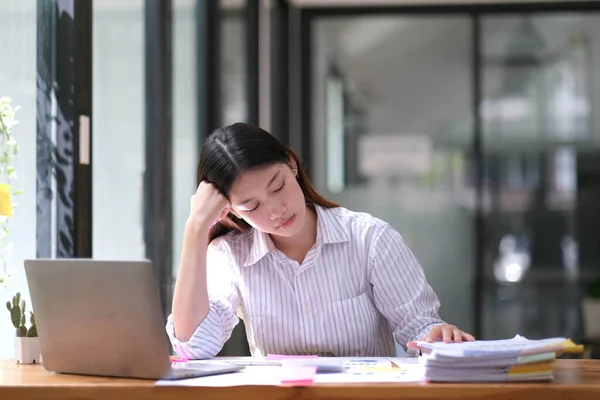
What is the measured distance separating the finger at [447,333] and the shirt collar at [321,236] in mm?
378

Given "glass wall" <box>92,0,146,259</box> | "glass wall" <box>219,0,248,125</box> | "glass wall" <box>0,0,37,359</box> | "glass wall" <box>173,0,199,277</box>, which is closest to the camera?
"glass wall" <box>0,0,37,359</box>

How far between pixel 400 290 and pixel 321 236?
0.77 feet

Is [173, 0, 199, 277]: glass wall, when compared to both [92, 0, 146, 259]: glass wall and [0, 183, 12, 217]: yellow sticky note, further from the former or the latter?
[0, 183, 12, 217]: yellow sticky note

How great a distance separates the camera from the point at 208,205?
225 centimetres

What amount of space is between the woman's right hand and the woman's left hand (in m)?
0.54

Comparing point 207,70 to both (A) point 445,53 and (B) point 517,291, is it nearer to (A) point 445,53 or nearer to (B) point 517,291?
(A) point 445,53

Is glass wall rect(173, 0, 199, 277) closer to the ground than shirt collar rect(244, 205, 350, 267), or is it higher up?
higher up

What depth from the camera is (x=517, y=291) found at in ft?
19.9

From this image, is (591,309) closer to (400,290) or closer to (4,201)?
(400,290)

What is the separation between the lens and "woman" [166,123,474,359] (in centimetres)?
222

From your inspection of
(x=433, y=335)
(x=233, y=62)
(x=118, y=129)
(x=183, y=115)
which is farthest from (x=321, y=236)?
(x=233, y=62)

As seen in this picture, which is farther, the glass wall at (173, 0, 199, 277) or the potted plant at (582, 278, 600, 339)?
the potted plant at (582, 278, 600, 339)

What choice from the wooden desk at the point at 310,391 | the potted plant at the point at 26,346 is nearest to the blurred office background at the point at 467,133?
the potted plant at the point at 26,346

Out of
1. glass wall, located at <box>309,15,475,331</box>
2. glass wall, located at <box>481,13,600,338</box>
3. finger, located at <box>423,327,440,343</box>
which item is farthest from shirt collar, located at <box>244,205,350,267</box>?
glass wall, located at <box>481,13,600,338</box>
